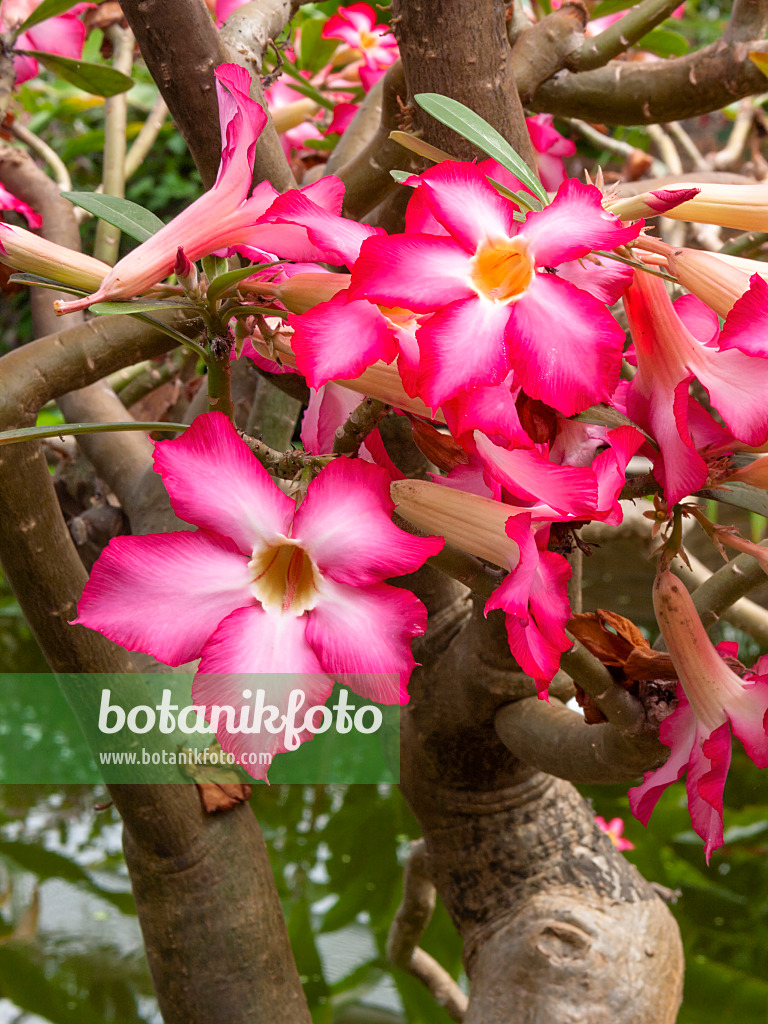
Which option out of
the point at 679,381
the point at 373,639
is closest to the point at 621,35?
the point at 679,381

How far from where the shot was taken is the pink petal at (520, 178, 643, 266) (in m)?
0.23

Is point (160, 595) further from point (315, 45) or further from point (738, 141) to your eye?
point (738, 141)

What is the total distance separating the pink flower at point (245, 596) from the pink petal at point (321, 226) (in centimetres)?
6

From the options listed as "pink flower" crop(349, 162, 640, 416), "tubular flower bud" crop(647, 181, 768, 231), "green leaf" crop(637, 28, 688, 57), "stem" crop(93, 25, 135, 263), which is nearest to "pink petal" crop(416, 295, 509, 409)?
"pink flower" crop(349, 162, 640, 416)

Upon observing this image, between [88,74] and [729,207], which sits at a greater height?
[88,74]

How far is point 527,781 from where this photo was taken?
2.37 feet

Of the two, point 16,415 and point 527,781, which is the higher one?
point 16,415

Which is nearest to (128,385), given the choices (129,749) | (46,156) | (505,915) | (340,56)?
(46,156)

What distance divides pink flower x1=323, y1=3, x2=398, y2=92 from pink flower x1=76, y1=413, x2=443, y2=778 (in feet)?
2.61

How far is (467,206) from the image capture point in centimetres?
25

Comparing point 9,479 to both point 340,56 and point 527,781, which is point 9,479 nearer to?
point 527,781

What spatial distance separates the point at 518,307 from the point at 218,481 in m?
0.11

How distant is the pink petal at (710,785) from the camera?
322mm

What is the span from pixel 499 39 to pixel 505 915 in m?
0.65
